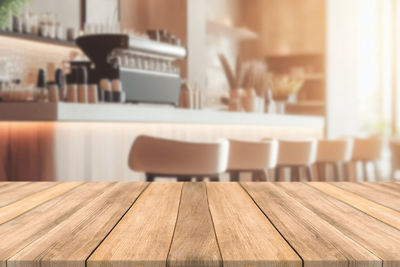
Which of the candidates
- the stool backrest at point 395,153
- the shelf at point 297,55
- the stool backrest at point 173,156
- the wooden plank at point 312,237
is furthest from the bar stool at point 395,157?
the wooden plank at point 312,237

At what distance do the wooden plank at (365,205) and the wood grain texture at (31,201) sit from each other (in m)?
0.65

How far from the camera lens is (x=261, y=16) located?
8.13 m

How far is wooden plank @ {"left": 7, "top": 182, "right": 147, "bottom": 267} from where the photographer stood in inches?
23.7

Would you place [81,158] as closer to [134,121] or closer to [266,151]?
[134,121]

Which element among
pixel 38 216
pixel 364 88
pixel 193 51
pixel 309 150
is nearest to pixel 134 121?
pixel 309 150

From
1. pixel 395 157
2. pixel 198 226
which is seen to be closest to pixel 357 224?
pixel 198 226

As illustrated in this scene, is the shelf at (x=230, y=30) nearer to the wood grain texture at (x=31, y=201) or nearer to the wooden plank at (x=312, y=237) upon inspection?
the wood grain texture at (x=31, y=201)

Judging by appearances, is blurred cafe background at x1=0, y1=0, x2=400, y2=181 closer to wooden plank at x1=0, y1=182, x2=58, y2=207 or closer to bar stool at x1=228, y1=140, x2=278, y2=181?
bar stool at x1=228, y1=140, x2=278, y2=181

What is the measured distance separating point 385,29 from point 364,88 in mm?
1198

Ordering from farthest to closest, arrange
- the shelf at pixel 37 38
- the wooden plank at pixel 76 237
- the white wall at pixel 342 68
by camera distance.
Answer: the white wall at pixel 342 68 → the shelf at pixel 37 38 → the wooden plank at pixel 76 237

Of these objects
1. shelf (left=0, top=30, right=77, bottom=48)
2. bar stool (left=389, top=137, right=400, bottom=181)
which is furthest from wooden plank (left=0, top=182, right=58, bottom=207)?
bar stool (left=389, top=137, right=400, bottom=181)

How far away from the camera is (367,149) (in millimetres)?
4859

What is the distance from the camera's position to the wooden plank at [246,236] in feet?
1.99

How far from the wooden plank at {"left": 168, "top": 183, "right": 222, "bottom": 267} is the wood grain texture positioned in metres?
0.30
